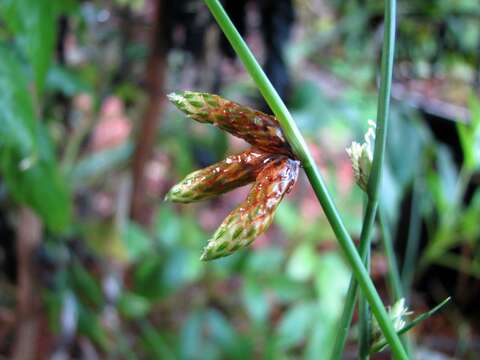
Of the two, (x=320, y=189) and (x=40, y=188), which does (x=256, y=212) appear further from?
(x=40, y=188)

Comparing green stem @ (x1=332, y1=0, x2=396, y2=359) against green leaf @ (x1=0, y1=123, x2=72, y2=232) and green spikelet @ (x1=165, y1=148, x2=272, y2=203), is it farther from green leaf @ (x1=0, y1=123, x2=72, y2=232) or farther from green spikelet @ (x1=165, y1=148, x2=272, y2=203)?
green leaf @ (x1=0, y1=123, x2=72, y2=232)

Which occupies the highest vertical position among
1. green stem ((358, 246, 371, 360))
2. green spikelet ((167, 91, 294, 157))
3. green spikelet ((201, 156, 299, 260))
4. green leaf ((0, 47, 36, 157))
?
green leaf ((0, 47, 36, 157))

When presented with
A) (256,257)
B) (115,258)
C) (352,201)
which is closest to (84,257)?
(115,258)

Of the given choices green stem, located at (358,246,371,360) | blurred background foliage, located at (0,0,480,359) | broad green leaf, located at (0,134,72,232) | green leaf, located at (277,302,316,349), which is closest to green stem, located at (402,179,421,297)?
blurred background foliage, located at (0,0,480,359)

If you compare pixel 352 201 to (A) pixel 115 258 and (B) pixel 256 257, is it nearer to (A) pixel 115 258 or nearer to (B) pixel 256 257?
(B) pixel 256 257

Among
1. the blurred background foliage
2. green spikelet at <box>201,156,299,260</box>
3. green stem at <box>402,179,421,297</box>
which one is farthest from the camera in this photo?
green stem at <box>402,179,421,297</box>

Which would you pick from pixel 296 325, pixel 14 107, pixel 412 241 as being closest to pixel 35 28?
pixel 14 107

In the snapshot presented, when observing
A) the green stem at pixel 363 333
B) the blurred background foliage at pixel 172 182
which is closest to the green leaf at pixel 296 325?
the blurred background foliage at pixel 172 182
